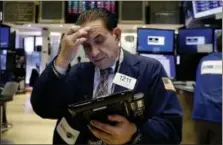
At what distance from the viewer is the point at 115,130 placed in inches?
43.5

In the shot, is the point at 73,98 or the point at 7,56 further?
the point at 7,56

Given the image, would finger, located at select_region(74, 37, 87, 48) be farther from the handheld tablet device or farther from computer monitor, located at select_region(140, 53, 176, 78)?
computer monitor, located at select_region(140, 53, 176, 78)

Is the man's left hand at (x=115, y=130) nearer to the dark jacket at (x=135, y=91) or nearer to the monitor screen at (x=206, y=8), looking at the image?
the dark jacket at (x=135, y=91)

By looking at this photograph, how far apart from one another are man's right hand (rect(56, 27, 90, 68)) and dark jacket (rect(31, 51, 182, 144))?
8 cm

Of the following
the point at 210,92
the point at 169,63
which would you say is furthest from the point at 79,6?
the point at 210,92

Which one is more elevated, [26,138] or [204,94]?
[204,94]

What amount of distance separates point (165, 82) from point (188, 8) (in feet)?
13.4

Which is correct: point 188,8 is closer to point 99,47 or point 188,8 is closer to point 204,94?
point 204,94

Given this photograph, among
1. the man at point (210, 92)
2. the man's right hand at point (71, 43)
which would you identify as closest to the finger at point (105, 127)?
the man's right hand at point (71, 43)

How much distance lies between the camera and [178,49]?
4.21 metres

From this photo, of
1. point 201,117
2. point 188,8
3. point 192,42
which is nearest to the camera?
point 201,117

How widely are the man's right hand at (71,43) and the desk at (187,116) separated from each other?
96.0 inches

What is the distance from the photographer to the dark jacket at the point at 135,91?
126 cm

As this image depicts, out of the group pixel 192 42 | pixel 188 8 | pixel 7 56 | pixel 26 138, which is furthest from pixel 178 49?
pixel 7 56
